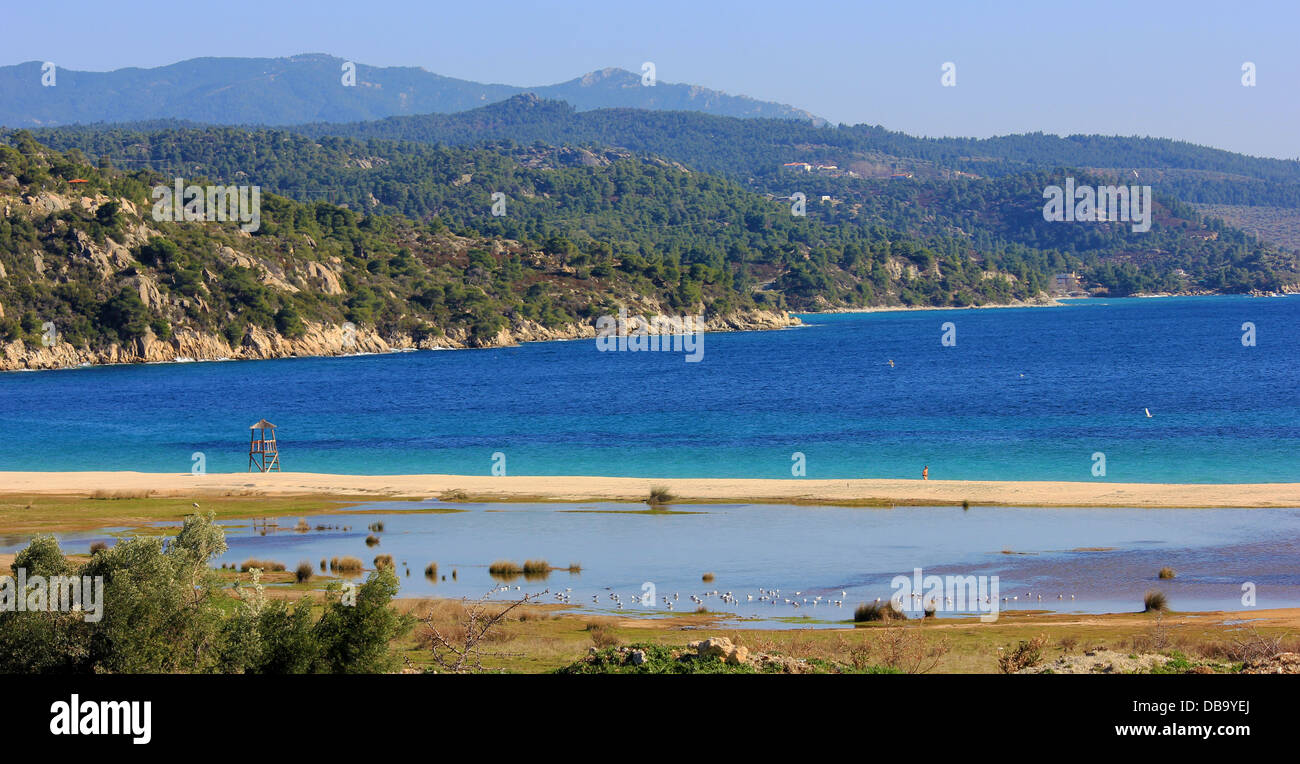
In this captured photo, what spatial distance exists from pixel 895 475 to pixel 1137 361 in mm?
77676

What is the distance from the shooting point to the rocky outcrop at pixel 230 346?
430 feet

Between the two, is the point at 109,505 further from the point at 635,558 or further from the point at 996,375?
the point at 996,375

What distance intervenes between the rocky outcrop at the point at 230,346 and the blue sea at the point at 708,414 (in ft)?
22.5

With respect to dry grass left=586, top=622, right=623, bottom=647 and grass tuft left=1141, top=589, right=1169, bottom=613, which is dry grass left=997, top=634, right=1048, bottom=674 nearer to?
dry grass left=586, top=622, right=623, bottom=647

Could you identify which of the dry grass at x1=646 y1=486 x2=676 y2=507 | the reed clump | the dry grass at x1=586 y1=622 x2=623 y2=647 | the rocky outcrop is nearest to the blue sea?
the rocky outcrop

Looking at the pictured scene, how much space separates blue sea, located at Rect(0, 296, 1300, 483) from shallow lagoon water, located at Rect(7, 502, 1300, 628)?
11.7m

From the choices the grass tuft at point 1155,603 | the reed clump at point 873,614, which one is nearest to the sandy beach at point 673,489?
the grass tuft at point 1155,603

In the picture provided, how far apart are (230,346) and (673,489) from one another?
109622mm

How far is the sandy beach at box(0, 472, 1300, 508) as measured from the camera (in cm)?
4303

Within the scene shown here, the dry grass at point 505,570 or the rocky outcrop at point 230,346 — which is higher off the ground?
the rocky outcrop at point 230,346

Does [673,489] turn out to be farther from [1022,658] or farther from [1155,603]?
[1022,658]

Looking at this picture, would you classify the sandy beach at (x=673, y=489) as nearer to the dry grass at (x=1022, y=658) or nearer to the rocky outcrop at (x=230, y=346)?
the dry grass at (x=1022, y=658)
